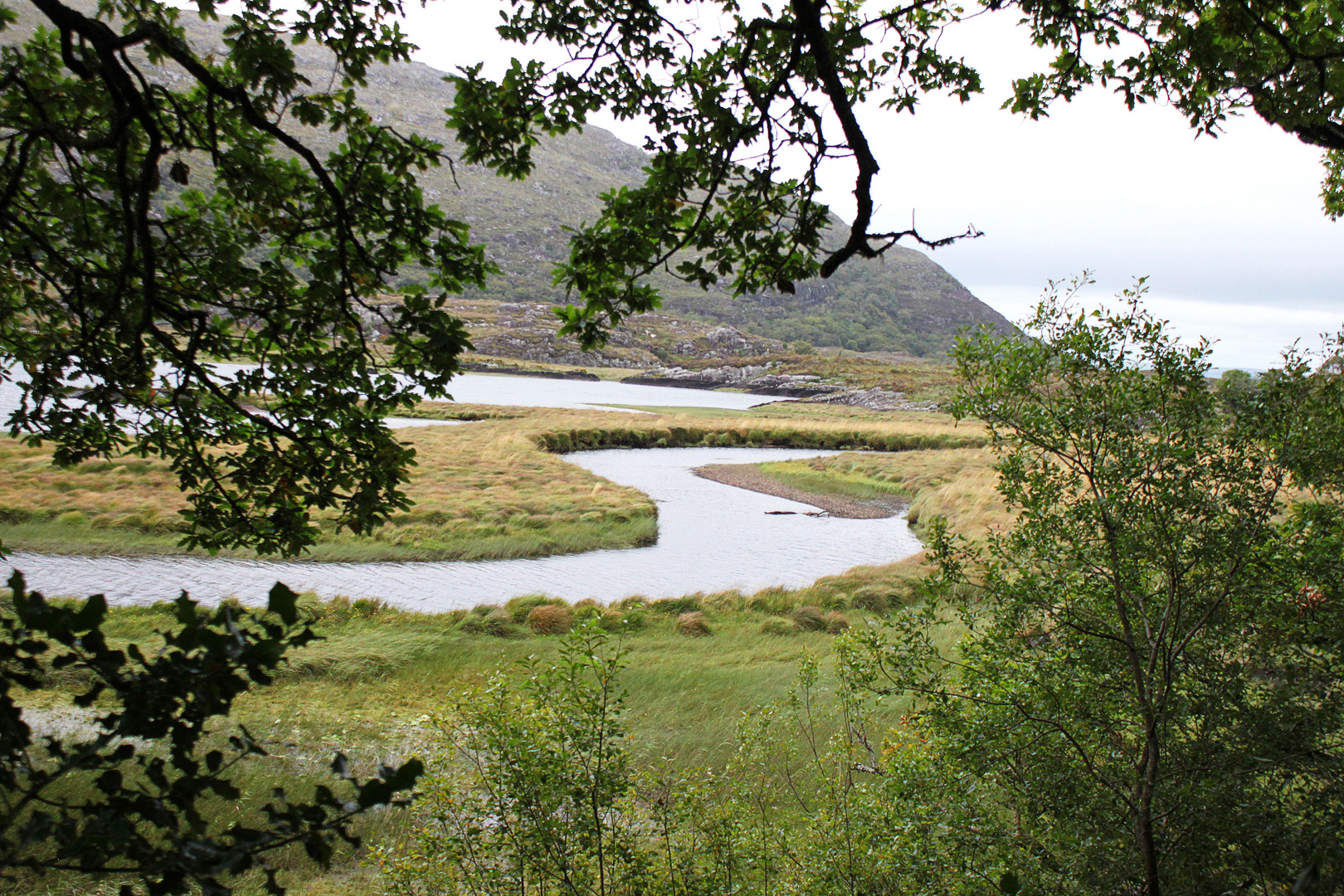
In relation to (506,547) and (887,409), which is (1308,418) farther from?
(887,409)

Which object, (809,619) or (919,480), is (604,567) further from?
(919,480)

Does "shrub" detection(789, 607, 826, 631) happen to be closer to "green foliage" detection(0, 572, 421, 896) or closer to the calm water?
the calm water

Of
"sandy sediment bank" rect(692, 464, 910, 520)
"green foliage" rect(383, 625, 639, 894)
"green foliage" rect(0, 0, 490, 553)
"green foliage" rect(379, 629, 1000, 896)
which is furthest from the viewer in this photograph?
"sandy sediment bank" rect(692, 464, 910, 520)

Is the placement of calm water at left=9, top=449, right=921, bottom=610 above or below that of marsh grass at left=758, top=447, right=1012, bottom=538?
below

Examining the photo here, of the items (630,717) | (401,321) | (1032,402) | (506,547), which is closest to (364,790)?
A: (401,321)

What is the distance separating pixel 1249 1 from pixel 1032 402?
322cm

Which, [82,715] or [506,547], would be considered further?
[506,547]

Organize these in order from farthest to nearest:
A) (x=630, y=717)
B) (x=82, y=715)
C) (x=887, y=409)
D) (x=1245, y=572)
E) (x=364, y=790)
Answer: (x=887, y=409)
(x=630, y=717)
(x=82, y=715)
(x=1245, y=572)
(x=364, y=790)

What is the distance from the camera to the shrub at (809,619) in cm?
1593

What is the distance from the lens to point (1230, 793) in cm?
420

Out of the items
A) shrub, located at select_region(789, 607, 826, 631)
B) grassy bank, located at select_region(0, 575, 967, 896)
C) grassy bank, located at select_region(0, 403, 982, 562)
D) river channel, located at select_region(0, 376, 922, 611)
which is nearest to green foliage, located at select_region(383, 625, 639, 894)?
grassy bank, located at select_region(0, 575, 967, 896)

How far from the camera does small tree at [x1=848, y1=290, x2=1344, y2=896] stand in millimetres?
4254

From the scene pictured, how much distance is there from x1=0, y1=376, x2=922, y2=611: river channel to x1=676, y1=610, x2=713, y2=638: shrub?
2.53 m

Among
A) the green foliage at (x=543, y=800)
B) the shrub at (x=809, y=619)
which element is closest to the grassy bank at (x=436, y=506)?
the green foliage at (x=543, y=800)
